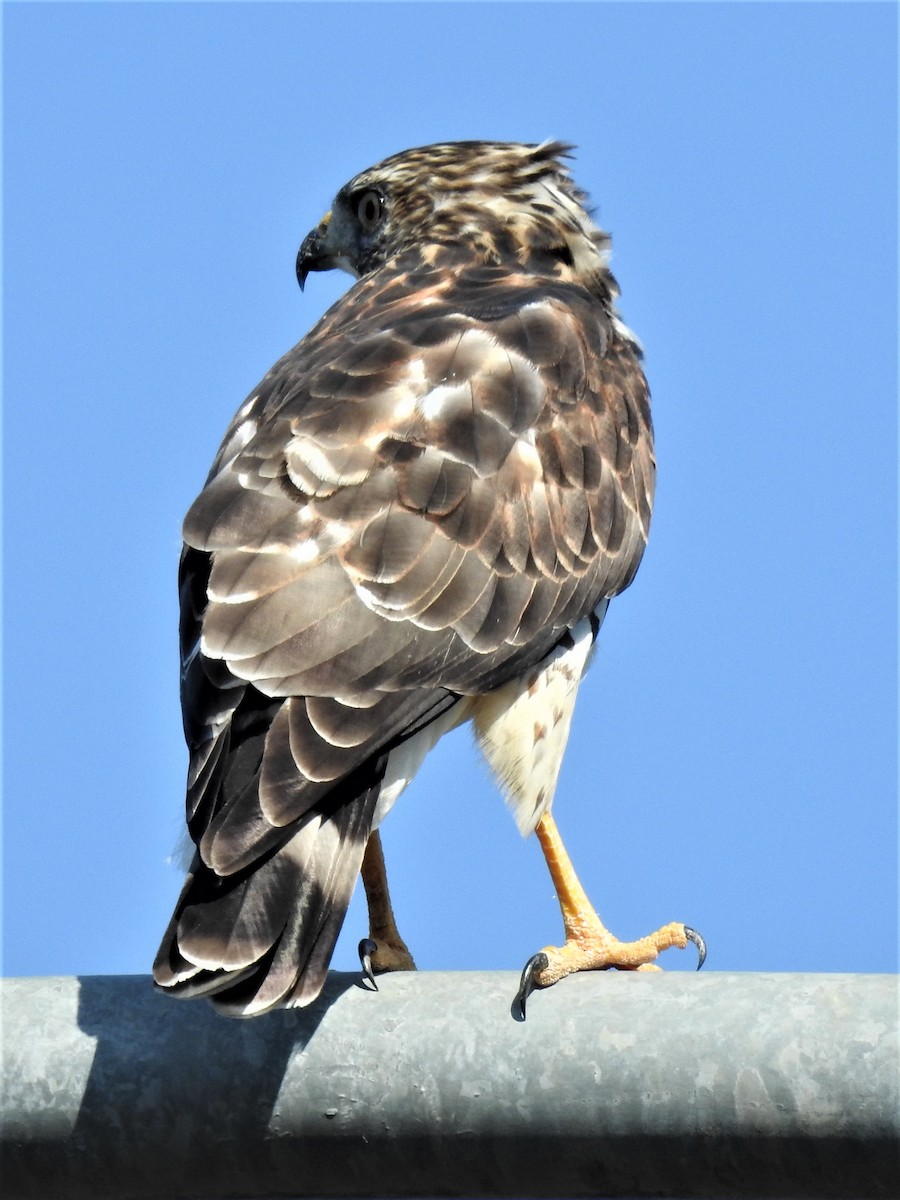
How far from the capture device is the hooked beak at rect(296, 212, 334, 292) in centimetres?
739

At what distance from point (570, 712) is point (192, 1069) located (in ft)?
7.68

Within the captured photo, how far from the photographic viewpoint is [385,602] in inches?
172

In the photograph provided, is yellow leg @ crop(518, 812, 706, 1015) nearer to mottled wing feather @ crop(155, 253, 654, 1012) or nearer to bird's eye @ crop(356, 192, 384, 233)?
mottled wing feather @ crop(155, 253, 654, 1012)

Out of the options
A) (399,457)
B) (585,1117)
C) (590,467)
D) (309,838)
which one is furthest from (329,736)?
(590,467)

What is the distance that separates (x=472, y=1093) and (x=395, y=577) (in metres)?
1.80

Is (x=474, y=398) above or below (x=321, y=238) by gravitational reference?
below

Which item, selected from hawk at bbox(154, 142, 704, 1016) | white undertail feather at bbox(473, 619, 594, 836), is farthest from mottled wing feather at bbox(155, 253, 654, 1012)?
white undertail feather at bbox(473, 619, 594, 836)

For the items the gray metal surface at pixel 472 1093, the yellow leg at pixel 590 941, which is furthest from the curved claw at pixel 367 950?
the gray metal surface at pixel 472 1093

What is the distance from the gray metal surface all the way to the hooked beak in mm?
4739

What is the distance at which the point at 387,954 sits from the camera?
5.22 m

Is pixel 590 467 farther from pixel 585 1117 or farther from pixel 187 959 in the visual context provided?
pixel 585 1117

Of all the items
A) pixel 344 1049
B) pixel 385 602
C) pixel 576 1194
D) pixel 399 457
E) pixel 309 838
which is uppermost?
pixel 399 457

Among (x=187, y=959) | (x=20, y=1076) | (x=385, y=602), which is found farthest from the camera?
(x=385, y=602)

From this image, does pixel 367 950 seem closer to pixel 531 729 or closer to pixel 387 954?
pixel 387 954
